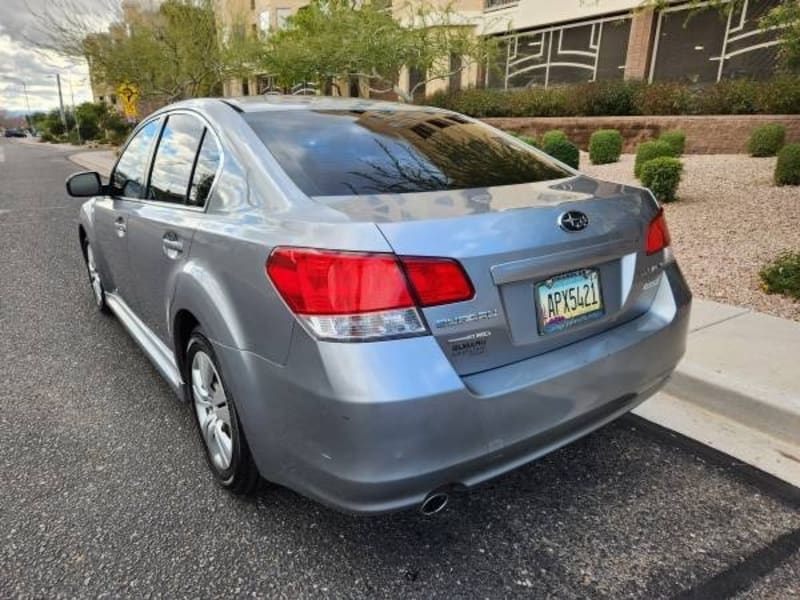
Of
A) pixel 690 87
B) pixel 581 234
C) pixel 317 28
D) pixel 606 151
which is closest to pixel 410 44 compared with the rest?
pixel 317 28

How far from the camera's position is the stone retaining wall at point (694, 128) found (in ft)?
39.0

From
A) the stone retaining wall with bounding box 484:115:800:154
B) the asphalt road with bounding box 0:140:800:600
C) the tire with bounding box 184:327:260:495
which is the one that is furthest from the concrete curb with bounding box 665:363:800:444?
the stone retaining wall with bounding box 484:115:800:154

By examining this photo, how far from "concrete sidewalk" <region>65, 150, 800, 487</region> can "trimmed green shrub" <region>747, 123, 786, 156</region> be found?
8251 mm

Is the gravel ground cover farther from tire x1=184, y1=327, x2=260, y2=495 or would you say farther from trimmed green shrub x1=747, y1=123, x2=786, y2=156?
tire x1=184, y1=327, x2=260, y2=495

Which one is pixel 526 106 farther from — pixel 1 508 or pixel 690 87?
pixel 1 508

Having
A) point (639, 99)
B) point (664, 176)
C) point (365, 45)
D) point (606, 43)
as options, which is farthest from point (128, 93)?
point (664, 176)

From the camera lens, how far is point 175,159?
288 centimetres

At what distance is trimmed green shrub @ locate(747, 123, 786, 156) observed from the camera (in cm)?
1031

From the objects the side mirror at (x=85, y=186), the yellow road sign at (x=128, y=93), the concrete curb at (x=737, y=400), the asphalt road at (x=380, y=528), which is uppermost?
the yellow road sign at (x=128, y=93)

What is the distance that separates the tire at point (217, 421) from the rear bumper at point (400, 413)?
0.16m

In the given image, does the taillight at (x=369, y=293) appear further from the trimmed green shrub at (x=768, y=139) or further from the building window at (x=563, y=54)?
the building window at (x=563, y=54)

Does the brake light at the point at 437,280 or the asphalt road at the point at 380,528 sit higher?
the brake light at the point at 437,280

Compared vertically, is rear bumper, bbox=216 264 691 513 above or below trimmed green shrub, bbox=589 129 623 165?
below

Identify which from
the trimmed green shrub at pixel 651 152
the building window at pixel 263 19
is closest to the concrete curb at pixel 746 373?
the trimmed green shrub at pixel 651 152
